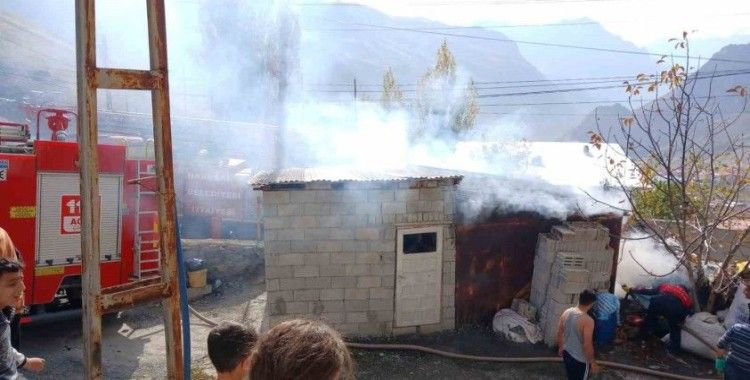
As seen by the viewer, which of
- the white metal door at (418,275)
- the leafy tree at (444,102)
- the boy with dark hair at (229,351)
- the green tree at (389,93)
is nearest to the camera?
the boy with dark hair at (229,351)

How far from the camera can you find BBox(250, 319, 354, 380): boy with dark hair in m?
1.58

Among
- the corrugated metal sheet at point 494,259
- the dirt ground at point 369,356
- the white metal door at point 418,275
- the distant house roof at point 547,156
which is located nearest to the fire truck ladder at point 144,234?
the dirt ground at point 369,356

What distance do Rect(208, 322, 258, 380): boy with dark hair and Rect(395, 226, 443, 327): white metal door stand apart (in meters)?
5.79

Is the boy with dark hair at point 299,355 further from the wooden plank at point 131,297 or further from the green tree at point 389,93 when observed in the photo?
the green tree at point 389,93

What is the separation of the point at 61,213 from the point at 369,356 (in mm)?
5381

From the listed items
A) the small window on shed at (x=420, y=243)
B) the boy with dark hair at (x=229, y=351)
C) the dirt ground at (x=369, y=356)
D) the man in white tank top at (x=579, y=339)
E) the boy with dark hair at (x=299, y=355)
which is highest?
the boy with dark hair at (x=299, y=355)

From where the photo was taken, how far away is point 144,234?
8.59 metres

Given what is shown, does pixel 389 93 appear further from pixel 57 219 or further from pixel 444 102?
pixel 57 219

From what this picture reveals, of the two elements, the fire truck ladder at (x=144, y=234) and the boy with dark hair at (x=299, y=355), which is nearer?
the boy with dark hair at (x=299, y=355)

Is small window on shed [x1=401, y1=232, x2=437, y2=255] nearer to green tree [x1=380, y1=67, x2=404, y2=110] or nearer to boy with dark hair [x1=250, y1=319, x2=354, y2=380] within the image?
boy with dark hair [x1=250, y1=319, x2=354, y2=380]

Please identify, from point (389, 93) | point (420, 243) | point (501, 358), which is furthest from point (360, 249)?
point (389, 93)

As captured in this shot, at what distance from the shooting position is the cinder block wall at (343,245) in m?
8.04

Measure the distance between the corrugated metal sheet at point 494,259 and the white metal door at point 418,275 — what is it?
46 cm

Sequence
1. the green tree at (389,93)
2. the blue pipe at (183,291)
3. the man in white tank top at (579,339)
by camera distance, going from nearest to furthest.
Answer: the blue pipe at (183,291)
the man in white tank top at (579,339)
the green tree at (389,93)
